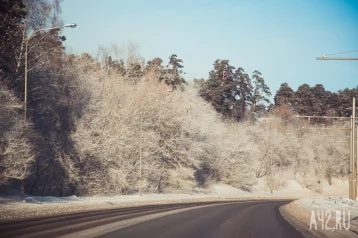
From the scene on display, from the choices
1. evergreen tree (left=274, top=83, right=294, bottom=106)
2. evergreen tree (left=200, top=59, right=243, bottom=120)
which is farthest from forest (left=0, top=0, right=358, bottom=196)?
evergreen tree (left=274, top=83, right=294, bottom=106)

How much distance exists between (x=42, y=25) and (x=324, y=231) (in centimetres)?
3063

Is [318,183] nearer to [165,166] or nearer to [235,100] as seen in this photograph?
[235,100]

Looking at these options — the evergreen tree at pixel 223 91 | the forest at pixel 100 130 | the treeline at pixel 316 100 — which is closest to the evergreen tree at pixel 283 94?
the treeline at pixel 316 100

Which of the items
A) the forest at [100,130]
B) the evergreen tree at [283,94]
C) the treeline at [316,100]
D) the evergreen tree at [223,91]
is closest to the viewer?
the forest at [100,130]

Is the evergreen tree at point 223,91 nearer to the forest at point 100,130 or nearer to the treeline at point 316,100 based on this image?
the forest at point 100,130

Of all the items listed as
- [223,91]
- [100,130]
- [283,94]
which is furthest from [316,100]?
[100,130]

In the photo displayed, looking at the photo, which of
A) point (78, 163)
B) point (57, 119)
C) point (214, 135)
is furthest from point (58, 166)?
point (214, 135)

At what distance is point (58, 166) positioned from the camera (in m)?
38.4

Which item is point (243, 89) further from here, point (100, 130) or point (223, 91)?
point (100, 130)

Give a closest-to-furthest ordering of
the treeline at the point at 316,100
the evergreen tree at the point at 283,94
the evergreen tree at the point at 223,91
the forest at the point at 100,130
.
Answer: the forest at the point at 100,130 → the evergreen tree at the point at 223,91 → the treeline at the point at 316,100 → the evergreen tree at the point at 283,94

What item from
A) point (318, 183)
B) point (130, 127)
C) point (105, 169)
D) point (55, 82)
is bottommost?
point (318, 183)

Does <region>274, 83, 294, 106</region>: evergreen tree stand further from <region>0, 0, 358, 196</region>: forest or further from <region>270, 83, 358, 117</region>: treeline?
<region>0, 0, 358, 196</region>: forest

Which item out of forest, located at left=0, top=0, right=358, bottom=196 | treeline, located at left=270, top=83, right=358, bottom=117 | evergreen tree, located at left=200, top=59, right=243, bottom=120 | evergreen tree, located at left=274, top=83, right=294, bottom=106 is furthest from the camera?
evergreen tree, located at left=274, top=83, right=294, bottom=106

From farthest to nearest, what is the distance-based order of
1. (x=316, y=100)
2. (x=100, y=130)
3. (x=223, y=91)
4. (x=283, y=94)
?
1. (x=283, y=94)
2. (x=316, y=100)
3. (x=223, y=91)
4. (x=100, y=130)
